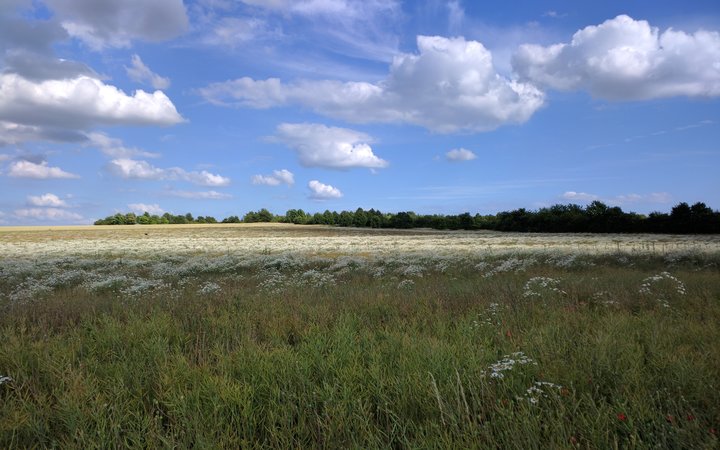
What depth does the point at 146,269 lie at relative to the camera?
23406 millimetres

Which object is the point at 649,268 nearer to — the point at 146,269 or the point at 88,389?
the point at 88,389

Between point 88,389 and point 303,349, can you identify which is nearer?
point 88,389

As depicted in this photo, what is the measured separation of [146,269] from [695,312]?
77.8 ft

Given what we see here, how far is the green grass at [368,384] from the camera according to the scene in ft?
12.4

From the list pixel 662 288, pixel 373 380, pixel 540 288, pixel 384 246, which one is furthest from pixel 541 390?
pixel 384 246

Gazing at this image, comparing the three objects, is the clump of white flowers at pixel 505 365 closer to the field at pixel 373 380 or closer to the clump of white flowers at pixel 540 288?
the field at pixel 373 380

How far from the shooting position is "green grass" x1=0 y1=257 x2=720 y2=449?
378 centimetres

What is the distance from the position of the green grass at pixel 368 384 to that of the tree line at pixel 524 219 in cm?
6400

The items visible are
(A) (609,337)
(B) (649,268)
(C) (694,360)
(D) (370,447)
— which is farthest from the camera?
(B) (649,268)

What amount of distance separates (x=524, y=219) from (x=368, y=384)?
83871mm

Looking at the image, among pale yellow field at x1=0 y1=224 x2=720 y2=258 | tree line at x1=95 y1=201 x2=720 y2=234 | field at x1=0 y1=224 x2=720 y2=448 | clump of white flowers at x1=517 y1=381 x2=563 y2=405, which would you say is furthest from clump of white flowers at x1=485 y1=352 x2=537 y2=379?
tree line at x1=95 y1=201 x2=720 y2=234

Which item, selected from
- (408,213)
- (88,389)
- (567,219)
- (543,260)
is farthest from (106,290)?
(408,213)

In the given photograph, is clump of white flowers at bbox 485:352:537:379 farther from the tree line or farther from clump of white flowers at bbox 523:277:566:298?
the tree line

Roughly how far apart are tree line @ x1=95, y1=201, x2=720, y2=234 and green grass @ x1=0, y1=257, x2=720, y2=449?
210 feet
